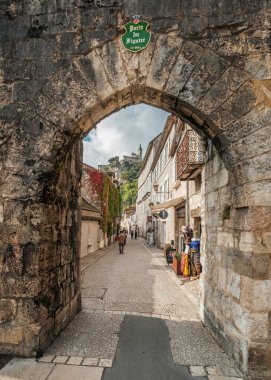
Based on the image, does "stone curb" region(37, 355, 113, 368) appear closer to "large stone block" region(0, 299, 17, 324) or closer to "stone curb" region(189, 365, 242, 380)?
"large stone block" region(0, 299, 17, 324)

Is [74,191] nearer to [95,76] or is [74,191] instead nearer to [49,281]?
[49,281]

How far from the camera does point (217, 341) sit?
3.23 meters

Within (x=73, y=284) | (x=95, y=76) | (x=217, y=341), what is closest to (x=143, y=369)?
(x=217, y=341)

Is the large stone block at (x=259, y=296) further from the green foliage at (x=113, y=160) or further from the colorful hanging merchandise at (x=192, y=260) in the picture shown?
the green foliage at (x=113, y=160)

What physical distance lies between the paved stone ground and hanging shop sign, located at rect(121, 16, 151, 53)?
3595 millimetres

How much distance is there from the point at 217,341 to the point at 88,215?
35.1 feet

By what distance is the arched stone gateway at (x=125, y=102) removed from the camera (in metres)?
2.54

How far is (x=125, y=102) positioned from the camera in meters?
3.31

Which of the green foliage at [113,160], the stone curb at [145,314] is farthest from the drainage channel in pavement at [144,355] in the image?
the green foliage at [113,160]

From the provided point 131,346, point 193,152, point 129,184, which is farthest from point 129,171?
point 131,346

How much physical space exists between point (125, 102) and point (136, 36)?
2.54 feet

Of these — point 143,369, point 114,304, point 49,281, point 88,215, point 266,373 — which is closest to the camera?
point 266,373

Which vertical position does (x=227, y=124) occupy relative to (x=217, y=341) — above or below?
above

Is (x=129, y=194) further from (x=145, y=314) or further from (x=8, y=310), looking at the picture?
(x=8, y=310)
